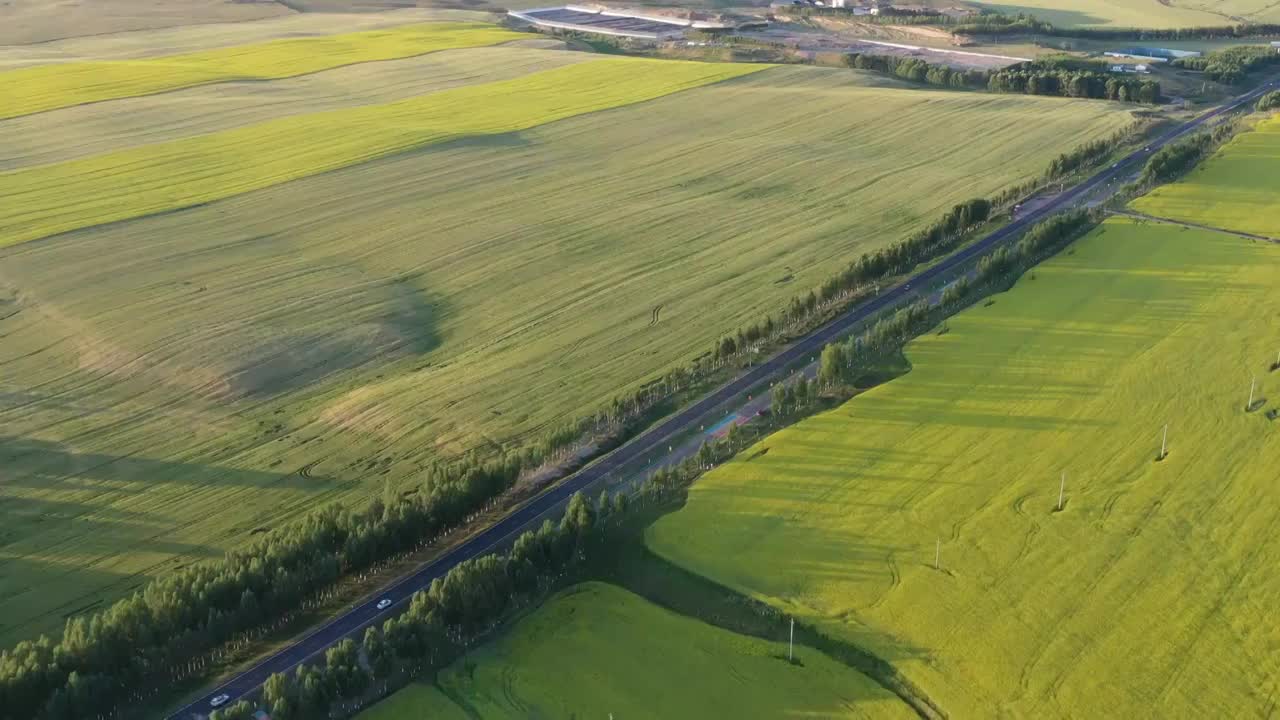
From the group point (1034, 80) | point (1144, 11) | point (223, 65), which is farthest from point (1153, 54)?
point (223, 65)

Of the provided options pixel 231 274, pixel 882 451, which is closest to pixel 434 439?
pixel 882 451

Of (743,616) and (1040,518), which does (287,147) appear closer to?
(743,616)

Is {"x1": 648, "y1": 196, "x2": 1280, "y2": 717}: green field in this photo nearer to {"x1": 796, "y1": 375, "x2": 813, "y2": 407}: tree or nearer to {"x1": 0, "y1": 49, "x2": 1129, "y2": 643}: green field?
{"x1": 796, "y1": 375, "x2": 813, "y2": 407}: tree

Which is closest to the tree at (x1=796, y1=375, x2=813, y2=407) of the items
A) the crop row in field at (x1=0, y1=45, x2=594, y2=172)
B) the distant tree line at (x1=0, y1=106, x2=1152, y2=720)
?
the distant tree line at (x1=0, y1=106, x2=1152, y2=720)

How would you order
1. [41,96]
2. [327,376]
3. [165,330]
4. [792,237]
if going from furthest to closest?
[41,96] → [792,237] → [165,330] → [327,376]

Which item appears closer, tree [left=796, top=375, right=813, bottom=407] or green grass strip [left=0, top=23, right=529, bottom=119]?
tree [left=796, top=375, right=813, bottom=407]

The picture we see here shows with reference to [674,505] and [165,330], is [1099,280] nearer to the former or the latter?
[674,505]

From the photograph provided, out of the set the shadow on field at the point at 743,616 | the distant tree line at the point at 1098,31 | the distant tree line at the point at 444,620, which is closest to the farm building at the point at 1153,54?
the distant tree line at the point at 1098,31
